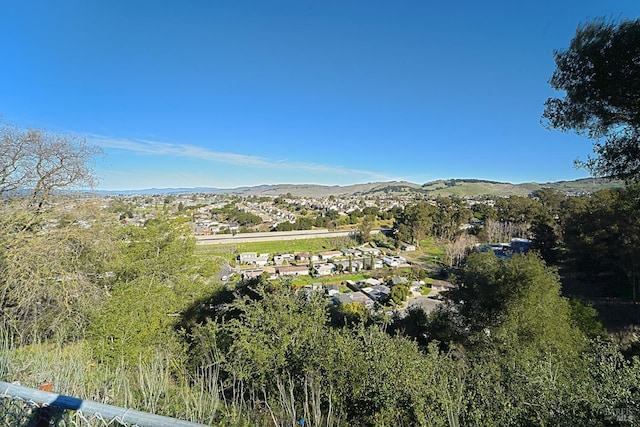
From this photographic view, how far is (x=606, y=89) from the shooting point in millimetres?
4309

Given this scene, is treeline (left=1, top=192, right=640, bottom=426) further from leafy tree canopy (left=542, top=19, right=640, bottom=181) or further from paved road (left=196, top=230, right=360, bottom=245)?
paved road (left=196, top=230, right=360, bottom=245)

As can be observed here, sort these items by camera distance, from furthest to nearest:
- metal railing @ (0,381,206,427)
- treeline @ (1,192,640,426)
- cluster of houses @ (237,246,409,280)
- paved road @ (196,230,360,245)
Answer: paved road @ (196,230,360,245), cluster of houses @ (237,246,409,280), treeline @ (1,192,640,426), metal railing @ (0,381,206,427)

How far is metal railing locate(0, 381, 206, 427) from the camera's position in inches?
51.4

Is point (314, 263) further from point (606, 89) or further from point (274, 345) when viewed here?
point (606, 89)

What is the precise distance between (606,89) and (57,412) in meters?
6.69

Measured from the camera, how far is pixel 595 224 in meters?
16.1

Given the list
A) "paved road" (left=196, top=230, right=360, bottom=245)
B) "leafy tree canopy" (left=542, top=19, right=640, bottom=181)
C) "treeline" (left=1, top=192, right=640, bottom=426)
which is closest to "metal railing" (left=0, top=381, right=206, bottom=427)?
"treeline" (left=1, top=192, right=640, bottom=426)

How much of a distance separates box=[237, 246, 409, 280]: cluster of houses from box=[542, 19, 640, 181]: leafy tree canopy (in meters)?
25.0

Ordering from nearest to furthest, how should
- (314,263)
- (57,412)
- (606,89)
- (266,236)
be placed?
(57,412) → (606,89) → (314,263) → (266,236)

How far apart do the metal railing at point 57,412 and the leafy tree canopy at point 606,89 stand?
20.0 ft

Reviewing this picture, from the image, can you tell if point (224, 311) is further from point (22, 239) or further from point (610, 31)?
point (610, 31)

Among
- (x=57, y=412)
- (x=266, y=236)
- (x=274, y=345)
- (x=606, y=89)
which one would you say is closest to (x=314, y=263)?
(x=266, y=236)

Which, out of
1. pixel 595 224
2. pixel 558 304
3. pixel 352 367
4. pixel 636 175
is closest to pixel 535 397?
pixel 352 367

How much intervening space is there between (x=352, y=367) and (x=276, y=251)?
121 feet
